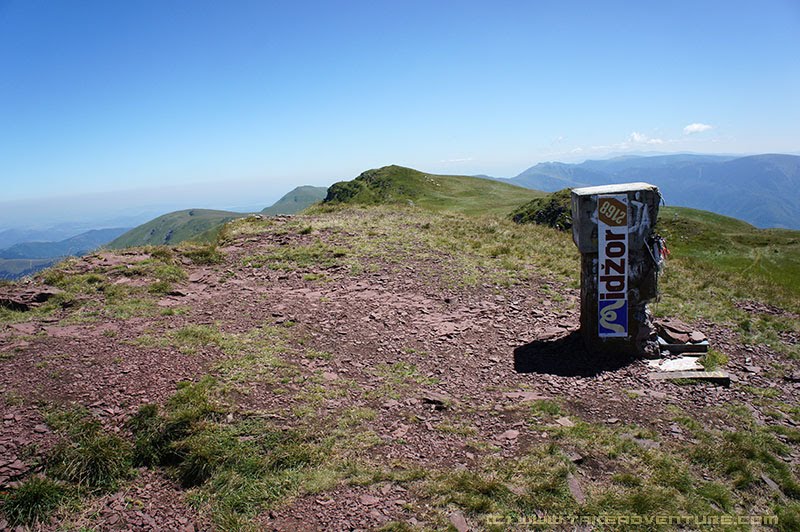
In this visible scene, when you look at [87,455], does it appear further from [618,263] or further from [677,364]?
[677,364]

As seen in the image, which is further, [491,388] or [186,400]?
[491,388]

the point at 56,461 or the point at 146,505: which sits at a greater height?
the point at 56,461

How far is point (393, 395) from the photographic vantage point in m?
7.14

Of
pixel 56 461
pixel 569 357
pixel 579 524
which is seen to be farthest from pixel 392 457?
pixel 569 357

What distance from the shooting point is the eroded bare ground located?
492 centimetres

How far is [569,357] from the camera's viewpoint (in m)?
8.78

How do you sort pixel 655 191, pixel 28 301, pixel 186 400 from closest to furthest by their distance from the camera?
1. pixel 186 400
2. pixel 655 191
3. pixel 28 301

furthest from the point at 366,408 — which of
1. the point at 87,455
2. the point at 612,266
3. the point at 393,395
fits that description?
the point at 612,266

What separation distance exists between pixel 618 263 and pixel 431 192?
56823 millimetres

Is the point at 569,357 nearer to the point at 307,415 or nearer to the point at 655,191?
the point at 655,191

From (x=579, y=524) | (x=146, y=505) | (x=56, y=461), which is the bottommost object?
(x=579, y=524)

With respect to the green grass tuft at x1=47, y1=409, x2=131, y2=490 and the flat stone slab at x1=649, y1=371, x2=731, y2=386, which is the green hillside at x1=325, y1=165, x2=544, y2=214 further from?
the green grass tuft at x1=47, y1=409, x2=131, y2=490

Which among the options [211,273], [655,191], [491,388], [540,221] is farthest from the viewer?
[540,221]

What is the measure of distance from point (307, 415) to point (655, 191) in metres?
7.72
